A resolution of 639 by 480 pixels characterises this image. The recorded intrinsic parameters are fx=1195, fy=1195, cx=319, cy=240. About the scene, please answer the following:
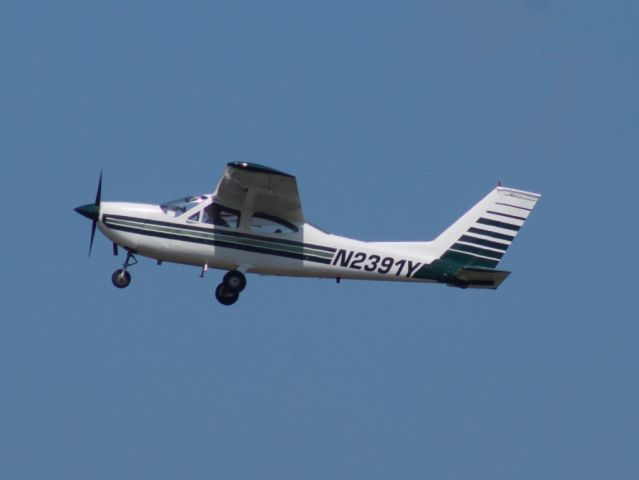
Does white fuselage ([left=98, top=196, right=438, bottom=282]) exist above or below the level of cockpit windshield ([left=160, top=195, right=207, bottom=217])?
below

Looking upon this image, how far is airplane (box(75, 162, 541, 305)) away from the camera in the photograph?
22406 millimetres

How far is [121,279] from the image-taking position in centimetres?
2267

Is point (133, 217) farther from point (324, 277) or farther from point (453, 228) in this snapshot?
point (453, 228)

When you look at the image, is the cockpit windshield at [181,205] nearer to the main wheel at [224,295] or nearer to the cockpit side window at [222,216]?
the cockpit side window at [222,216]

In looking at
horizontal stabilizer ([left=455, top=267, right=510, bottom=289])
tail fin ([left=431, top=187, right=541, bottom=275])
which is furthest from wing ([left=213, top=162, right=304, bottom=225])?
horizontal stabilizer ([left=455, top=267, right=510, bottom=289])

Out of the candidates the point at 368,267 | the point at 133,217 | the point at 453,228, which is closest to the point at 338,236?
the point at 368,267

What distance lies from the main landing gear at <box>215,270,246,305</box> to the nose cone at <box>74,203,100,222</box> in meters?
2.68

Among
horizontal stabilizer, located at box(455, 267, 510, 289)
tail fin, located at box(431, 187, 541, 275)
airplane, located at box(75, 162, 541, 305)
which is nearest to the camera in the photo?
airplane, located at box(75, 162, 541, 305)

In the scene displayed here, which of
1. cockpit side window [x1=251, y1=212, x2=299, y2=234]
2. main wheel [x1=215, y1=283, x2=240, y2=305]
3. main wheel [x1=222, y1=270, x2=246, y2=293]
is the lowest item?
main wheel [x1=215, y1=283, x2=240, y2=305]

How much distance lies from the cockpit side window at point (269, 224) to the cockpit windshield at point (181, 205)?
1062 mm

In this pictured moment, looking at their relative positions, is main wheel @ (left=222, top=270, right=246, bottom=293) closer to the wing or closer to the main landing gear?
the main landing gear

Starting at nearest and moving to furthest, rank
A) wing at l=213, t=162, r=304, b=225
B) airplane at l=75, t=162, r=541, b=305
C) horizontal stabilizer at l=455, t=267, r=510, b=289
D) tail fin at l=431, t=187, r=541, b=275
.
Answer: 1. wing at l=213, t=162, r=304, b=225
2. airplane at l=75, t=162, r=541, b=305
3. horizontal stabilizer at l=455, t=267, r=510, b=289
4. tail fin at l=431, t=187, r=541, b=275

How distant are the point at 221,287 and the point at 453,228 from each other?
4.71 metres

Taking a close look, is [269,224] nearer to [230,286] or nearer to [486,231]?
[230,286]
